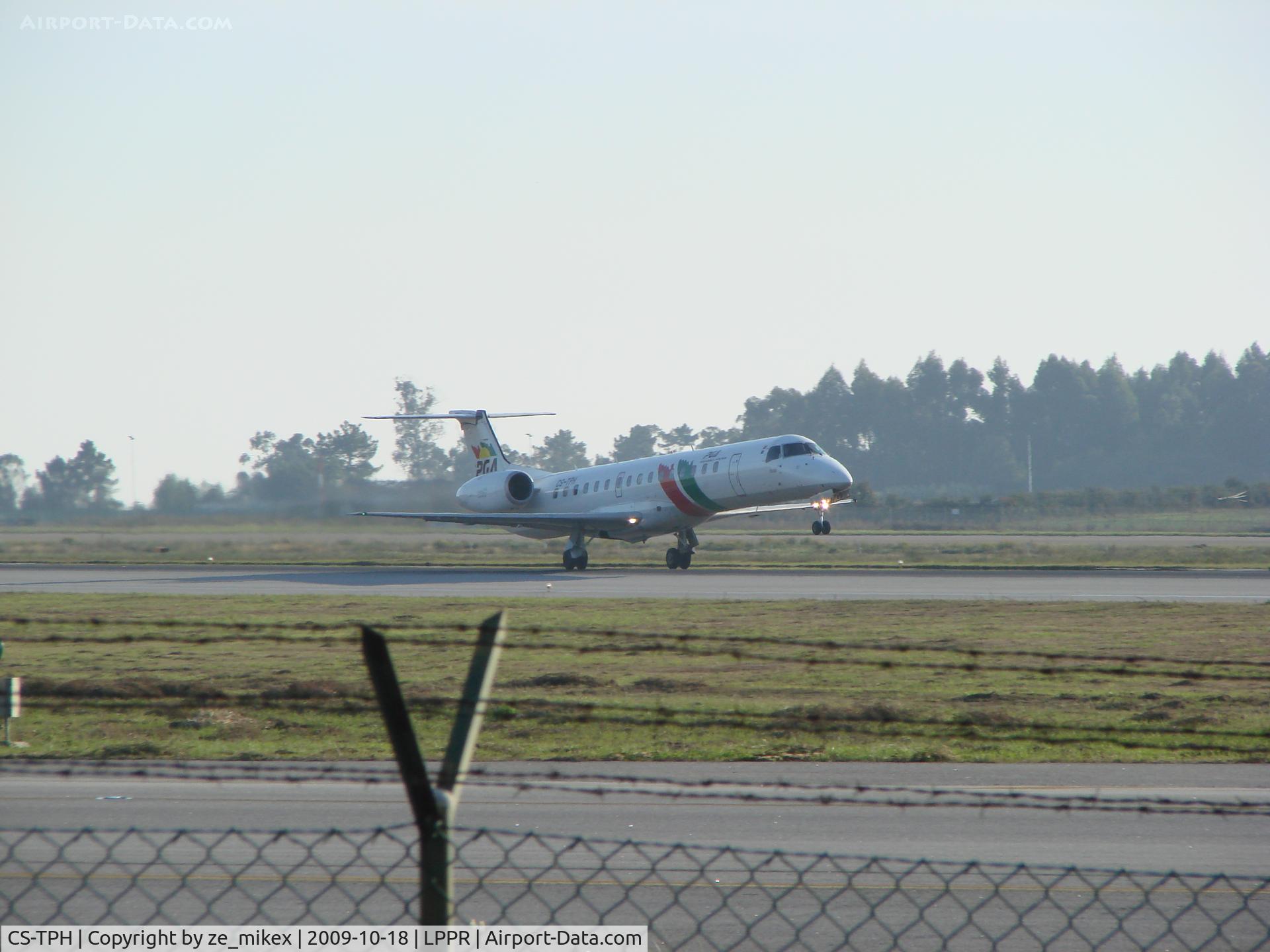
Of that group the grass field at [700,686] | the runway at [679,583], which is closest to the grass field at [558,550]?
the runway at [679,583]

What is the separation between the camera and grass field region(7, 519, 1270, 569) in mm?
45625

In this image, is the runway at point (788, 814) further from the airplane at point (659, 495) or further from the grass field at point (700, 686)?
the airplane at point (659, 495)

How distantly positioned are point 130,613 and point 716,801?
66.2ft

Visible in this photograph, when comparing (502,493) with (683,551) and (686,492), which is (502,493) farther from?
(686,492)

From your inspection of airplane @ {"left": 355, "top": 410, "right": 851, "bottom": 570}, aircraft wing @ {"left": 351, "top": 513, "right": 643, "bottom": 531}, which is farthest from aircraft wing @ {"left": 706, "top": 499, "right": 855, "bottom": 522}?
aircraft wing @ {"left": 351, "top": 513, "right": 643, "bottom": 531}

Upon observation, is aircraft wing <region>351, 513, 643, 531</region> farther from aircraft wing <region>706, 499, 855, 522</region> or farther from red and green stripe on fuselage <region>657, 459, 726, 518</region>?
aircraft wing <region>706, 499, 855, 522</region>

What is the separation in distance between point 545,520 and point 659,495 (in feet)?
15.0

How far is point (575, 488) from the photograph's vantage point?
4309 cm

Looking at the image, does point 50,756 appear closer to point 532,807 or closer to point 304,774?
point 304,774

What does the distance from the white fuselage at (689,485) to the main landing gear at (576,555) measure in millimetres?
843

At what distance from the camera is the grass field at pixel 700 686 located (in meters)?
12.5

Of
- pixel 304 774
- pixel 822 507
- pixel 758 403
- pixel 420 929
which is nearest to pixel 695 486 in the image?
pixel 822 507

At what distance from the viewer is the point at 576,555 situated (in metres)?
41.4

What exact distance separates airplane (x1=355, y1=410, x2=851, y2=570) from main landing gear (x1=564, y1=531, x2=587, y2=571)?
30 millimetres
